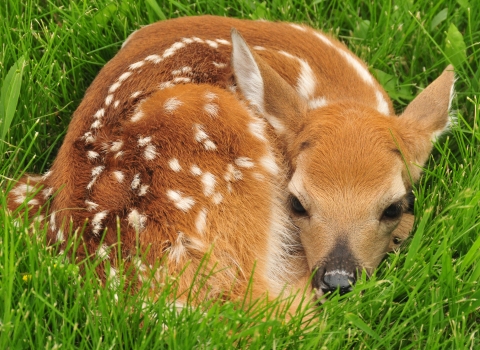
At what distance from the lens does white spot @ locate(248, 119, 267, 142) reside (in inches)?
150

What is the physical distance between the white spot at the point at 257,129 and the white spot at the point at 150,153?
0.49 m

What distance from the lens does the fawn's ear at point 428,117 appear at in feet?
13.1

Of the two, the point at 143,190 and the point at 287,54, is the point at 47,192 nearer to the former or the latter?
the point at 143,190

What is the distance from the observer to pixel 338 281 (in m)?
3.38

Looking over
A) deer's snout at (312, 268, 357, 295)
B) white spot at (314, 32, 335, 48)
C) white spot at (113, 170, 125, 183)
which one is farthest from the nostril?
white spot at (314, 32, 335, 48)

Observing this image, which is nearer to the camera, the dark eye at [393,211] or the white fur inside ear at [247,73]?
the dark eye at [393,211]

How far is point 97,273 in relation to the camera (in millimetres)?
3293

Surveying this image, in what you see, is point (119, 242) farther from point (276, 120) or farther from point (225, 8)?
point (225, 8)

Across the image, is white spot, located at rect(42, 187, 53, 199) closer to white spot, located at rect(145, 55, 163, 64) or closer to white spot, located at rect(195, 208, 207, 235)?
white spot, located at rect(195, 208, 207, 235)

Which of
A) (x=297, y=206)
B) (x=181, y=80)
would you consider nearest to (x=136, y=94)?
(x=181, y=80)

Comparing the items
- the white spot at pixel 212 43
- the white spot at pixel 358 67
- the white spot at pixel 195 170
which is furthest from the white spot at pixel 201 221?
the white spot at pixel 358 67

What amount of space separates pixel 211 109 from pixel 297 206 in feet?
1.86

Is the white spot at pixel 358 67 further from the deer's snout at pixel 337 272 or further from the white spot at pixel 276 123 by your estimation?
the deer's snout at pixel 337 272

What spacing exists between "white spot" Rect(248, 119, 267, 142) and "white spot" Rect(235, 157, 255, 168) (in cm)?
16
